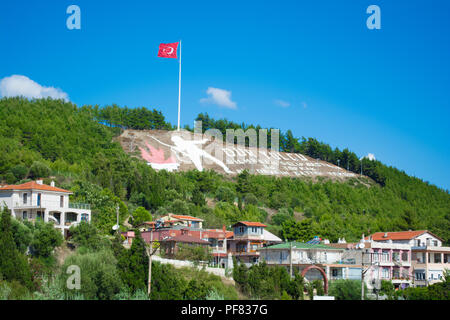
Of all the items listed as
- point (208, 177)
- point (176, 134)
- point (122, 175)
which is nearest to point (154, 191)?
point (122, 175)

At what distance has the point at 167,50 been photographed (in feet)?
285

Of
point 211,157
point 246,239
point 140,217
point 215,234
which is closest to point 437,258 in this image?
point 246,239

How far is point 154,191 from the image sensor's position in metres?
73.6

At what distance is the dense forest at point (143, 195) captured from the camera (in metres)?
42.0

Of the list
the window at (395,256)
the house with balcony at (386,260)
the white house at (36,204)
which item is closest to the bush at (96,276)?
the white house at (36,204)

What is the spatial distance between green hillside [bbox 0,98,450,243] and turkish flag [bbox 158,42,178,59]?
17529 mm

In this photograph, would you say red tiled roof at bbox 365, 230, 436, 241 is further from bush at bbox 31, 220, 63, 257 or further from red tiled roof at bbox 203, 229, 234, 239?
bush at bbox 31, 220, 63, 257

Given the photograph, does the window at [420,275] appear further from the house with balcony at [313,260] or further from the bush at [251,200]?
the bush at [251,200]

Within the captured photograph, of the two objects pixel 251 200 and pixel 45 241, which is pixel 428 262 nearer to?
pixel 251 200

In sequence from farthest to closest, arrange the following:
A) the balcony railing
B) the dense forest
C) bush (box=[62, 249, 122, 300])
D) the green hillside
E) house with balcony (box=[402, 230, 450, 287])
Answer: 1. the green hillside
2. house with balcony (box=[402, 230, 450, 287])
3. the balcony railing
4. the dense forest
5. bush (box=[62, 249, 122, 300])

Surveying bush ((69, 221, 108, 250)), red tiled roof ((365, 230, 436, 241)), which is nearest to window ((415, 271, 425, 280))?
red tiled roof ((365, 230, 436, 241))

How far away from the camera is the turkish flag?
86.1m
